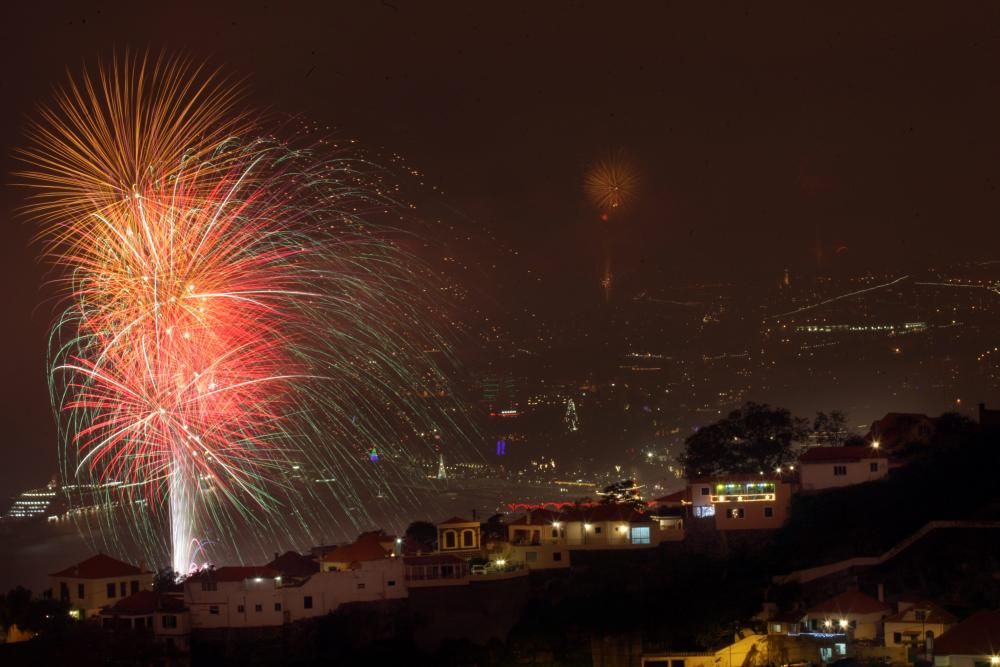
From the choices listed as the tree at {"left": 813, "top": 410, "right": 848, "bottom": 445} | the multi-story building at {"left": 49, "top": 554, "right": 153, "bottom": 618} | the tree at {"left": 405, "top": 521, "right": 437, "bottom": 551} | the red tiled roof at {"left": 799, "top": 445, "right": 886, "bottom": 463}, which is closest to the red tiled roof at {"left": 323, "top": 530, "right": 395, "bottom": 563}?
the multi-story building at {"left": 49, "top": 554, "right": 153, "bottom": 618}

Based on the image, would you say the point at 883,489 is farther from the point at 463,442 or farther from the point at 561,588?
the point at 463,442

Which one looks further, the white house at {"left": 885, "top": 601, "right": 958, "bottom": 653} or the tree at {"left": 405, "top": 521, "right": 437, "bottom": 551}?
the tree at {"left": 405, "top": 521, "right": 437, "bottom": 551}

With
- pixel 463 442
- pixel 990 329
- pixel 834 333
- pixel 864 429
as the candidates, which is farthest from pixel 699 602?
pixel 463 442

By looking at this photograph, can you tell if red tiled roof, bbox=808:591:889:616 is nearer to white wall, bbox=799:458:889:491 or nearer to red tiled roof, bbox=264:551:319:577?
white wall, bbox=799:458:889:491

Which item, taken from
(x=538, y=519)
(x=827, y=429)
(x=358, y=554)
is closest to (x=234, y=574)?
(x=358, y=554)

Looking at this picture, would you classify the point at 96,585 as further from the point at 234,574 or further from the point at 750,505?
the point at 750,505
